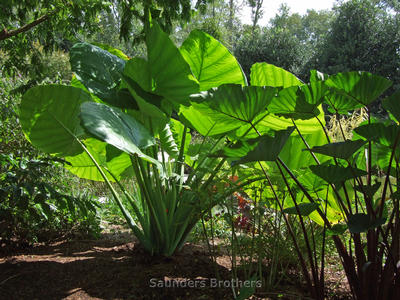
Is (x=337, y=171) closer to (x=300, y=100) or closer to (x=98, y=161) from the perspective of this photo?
(x=300, y=100)

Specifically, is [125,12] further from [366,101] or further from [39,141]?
[366,101]

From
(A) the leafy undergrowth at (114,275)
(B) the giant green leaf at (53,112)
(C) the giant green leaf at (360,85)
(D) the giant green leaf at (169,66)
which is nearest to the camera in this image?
(C) the giant green leaf at (360,85)

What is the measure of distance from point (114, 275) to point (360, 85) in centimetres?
147

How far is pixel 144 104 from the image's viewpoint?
161 cm

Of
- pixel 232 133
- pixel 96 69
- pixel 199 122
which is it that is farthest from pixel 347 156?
pixel 96 69

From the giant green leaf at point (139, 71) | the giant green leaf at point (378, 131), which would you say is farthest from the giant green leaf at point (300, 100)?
the giant green leaf at point (139, 71)

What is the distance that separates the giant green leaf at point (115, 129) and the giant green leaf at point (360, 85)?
0.74m

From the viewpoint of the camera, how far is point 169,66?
1750 millimetres

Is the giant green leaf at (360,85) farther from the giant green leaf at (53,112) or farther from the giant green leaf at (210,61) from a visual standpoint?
the giant green leaf at (53,112)

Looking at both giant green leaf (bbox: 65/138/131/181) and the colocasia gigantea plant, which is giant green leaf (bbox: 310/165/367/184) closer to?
the colocasia gigantea plant

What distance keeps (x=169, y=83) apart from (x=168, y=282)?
1.03 m

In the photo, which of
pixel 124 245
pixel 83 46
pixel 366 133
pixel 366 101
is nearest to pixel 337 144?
pixel 366 133

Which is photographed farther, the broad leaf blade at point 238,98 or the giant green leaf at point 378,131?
the broad leaf blade at point 238,98

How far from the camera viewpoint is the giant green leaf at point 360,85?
1.17 m
